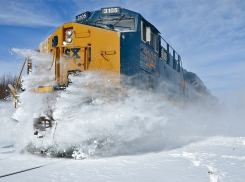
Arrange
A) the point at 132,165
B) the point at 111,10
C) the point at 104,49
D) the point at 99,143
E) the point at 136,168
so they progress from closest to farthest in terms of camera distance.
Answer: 1. the point at 136,168
2. the point at 132,165
3. the point at 99,143
4. the point at 104,49
5. the point at 111,10

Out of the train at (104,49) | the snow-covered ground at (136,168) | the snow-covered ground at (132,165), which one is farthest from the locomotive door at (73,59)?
the snow-covered ground at (136,168)

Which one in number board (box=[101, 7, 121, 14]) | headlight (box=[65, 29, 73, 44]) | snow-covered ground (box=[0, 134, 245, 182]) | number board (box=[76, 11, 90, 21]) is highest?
number board (box=[76, 11, 90, 21])

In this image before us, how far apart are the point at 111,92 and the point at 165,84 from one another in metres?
3.21

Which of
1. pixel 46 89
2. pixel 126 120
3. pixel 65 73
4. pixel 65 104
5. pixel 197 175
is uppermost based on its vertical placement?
A: pixel 65 73

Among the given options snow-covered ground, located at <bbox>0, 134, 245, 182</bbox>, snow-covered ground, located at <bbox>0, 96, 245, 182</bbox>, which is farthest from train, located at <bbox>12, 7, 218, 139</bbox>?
snow-covered ground, located at <bbox>0, 134, 245, 182</bbox>

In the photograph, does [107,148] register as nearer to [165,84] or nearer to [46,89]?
[46,89]

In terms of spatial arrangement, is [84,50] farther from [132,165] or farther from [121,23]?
[132,165]

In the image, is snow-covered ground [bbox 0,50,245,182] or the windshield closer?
snow-covered ground [bbox 0,50,245,182]

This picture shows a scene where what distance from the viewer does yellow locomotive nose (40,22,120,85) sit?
5383 mm

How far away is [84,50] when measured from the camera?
5.46 metres

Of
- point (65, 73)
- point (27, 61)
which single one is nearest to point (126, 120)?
point (65, 73)

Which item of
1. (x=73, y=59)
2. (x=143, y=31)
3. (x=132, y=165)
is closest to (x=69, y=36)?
(x=73, y=59)

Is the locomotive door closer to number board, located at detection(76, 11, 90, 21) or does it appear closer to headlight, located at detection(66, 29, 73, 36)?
Result: headlight, located at detection(66, 29, 73, 36)

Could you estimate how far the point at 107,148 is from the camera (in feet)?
17.4
